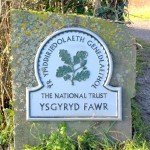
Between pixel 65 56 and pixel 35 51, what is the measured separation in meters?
0.26

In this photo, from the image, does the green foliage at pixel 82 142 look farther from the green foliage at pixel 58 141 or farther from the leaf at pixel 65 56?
the leaf at pixel 65 56

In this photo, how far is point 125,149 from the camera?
16.2 ft

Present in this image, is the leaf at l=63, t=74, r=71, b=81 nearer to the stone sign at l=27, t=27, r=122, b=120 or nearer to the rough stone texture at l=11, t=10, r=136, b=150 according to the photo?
the stone sign at l=27, t=27, r=122, b=120

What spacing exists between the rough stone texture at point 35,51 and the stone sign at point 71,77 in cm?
6

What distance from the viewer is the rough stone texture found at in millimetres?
4926

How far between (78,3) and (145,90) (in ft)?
4.24

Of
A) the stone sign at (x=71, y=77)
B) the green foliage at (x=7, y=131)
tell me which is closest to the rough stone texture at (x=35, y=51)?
the stone sign at (x=71, y=77)

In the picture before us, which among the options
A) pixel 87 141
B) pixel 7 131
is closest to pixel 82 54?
pixel 87 141

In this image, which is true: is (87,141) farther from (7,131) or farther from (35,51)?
(35,51)

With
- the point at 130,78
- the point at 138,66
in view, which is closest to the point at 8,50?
the point at 130,78

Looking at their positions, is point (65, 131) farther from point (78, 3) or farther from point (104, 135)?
point (78, 3)

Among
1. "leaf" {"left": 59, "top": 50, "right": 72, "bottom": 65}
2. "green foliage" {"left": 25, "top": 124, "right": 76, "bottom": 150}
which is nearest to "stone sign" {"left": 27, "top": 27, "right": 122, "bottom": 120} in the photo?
"leaf" {"left": 59, "top": 50, "right": 72, "bottom": 65}

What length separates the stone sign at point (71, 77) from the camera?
4.91 m

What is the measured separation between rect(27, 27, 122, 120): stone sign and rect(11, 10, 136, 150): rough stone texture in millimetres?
59
